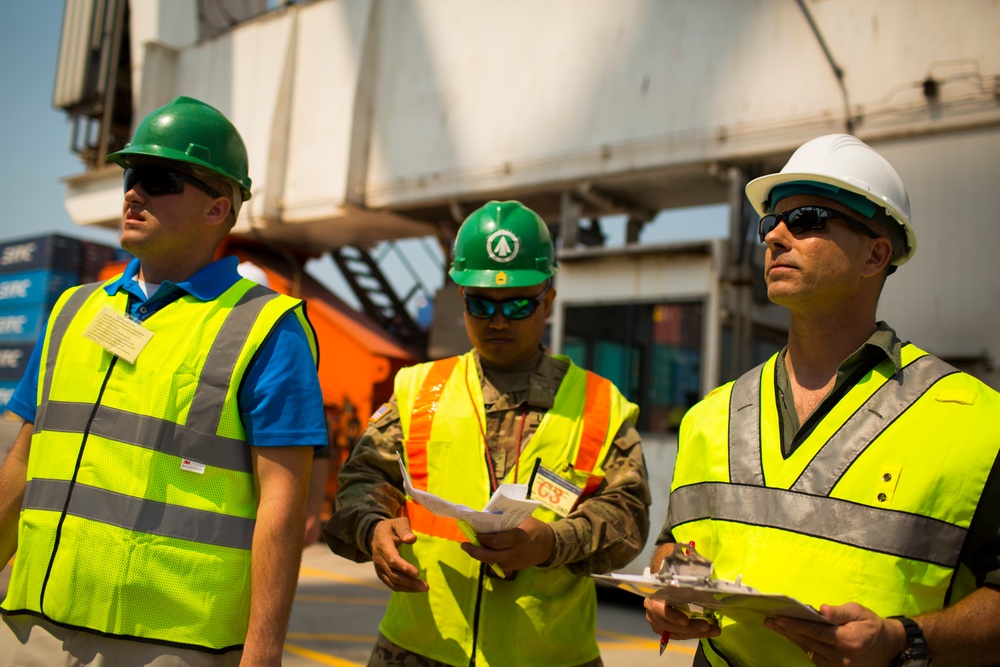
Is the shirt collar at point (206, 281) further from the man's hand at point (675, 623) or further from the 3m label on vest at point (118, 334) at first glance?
the man's hand at point (675, 623)

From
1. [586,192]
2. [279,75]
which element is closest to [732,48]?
[586,192]

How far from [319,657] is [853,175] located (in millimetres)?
5234

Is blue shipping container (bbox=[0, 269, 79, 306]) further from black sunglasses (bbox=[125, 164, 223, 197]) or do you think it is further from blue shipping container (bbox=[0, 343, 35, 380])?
black sunglasses (bbox=[125, 164, 223, 197])

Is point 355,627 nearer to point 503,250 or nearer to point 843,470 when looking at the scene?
point 503,250

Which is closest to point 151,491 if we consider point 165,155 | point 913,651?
point 165,155

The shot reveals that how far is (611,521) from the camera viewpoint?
8.98 ft

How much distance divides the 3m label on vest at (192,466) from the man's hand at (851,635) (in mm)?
1309

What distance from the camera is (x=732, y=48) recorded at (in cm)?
910

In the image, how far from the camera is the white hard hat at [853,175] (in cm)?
214

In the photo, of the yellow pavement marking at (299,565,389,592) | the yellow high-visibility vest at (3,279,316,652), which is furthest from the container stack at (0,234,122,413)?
the yellow high-visibility vest at (3,279,316,652)

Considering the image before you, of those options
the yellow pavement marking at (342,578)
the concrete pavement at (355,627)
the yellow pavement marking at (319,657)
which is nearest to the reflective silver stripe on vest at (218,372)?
the concrete pavement at (355,627)

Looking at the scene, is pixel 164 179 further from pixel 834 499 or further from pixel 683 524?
pixel 834 499

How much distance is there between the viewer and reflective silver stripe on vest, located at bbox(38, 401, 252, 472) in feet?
7.04

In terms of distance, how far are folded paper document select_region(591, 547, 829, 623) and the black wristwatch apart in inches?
8.1
